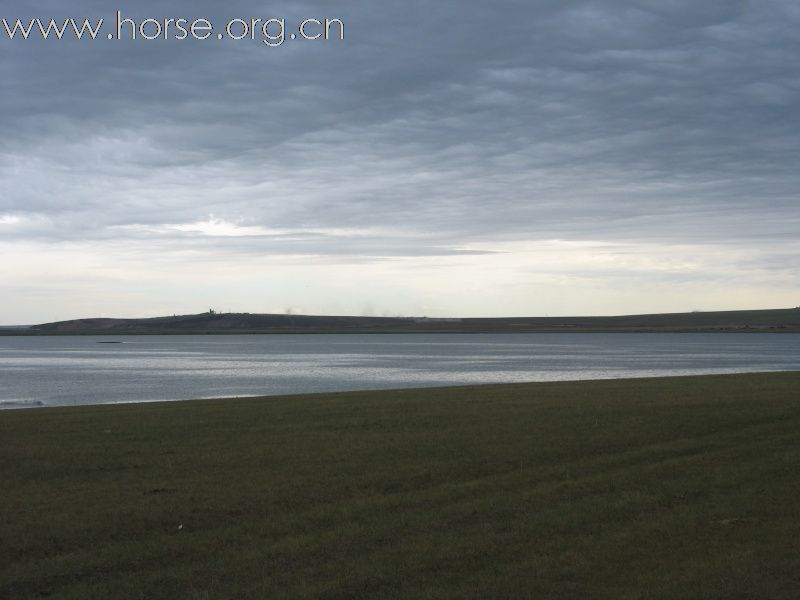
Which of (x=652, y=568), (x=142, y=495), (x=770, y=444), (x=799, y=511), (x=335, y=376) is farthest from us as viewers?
(x=335, y=376)

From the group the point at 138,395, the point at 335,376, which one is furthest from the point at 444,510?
the point at 335,376

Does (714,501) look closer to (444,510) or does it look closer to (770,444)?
(444,510)

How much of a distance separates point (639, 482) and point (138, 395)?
1376 inches

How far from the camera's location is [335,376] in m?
60.8

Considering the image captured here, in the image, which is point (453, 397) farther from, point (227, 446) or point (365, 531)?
point (365, 531)

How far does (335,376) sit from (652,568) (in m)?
52.1

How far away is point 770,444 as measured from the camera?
16688 mm

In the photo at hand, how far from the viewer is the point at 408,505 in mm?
12164

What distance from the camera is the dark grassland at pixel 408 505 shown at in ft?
29.6

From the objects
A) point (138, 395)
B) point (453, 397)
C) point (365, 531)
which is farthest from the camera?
point (138, 395)

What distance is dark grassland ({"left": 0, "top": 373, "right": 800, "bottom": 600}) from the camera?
9023mm

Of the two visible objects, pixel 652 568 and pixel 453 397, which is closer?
pixel 652 568

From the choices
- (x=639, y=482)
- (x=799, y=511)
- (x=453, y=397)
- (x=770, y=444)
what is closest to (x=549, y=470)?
(x=639, y=482)

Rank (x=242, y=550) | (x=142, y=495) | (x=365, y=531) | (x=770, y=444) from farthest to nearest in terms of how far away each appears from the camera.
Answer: (x=770, y=444) < (x=142, y=495) < (x=365, y=531) < (x=242, y=550)
